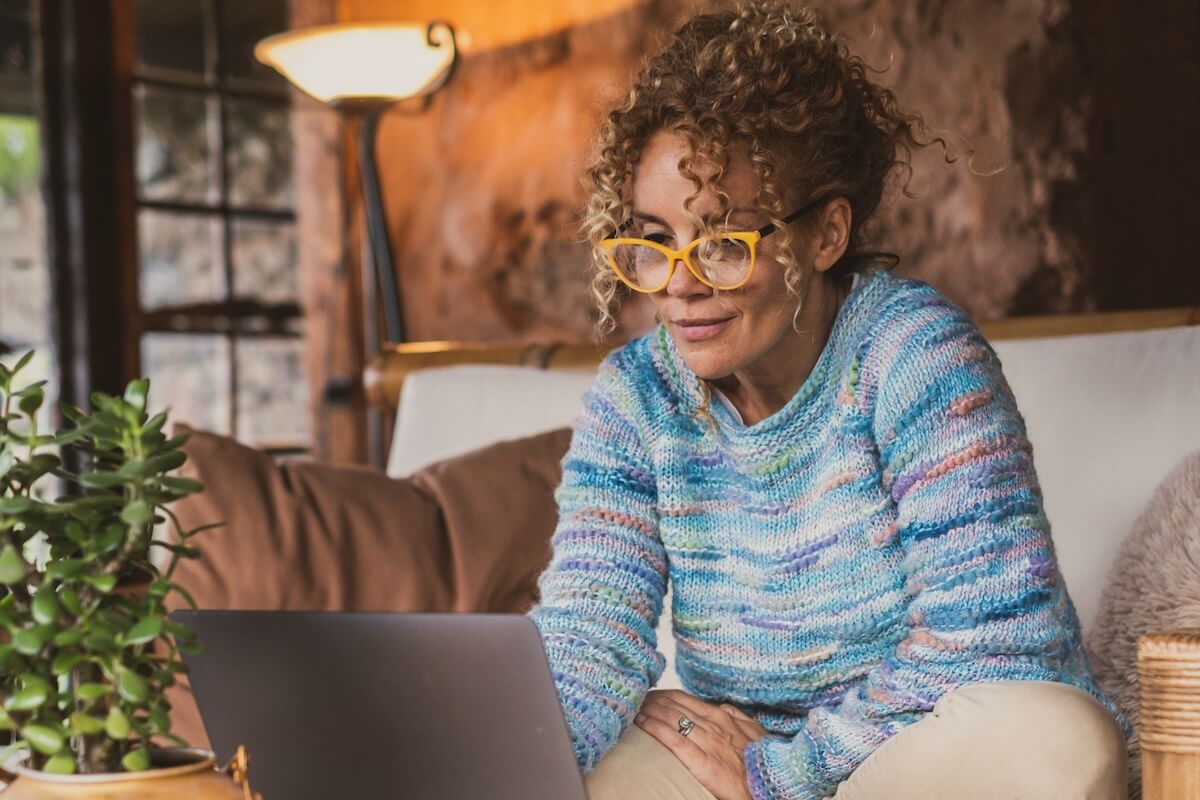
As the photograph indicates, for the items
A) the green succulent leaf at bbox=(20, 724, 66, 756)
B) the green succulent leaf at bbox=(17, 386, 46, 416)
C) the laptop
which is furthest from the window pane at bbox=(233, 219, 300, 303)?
the green succulent leaf at bbox=(20, 724, 66, 756)

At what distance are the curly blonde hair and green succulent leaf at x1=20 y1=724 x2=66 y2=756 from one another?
86cm

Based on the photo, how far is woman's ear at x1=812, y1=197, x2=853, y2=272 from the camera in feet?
5.21

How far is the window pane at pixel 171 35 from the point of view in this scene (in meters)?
4.15

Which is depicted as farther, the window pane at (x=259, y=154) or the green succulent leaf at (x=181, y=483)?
the window pane at (x=259, y=154)

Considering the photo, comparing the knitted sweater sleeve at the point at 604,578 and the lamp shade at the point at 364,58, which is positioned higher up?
the lamp shade at the point at 364,58

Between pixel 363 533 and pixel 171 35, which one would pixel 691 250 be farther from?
pixel 171 35

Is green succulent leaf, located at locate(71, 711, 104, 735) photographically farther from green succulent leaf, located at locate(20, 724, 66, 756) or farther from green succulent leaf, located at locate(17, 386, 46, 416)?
green succulent leaf, located at locate(17, 386, 46, 416)

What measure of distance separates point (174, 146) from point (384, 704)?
11.2 feet

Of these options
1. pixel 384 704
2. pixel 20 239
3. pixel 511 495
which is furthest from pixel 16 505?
pixel 20 239

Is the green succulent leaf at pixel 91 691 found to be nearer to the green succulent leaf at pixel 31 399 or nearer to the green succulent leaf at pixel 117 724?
the green succulent leaf at pixel 117 724

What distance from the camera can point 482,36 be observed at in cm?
418

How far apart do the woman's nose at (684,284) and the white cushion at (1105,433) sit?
0.61 meters

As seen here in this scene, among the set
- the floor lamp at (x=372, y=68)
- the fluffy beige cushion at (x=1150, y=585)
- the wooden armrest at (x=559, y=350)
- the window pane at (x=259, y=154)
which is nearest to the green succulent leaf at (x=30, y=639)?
the fluffy beige cushion at (x=1150, y=585)

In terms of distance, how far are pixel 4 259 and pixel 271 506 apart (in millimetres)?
2795
